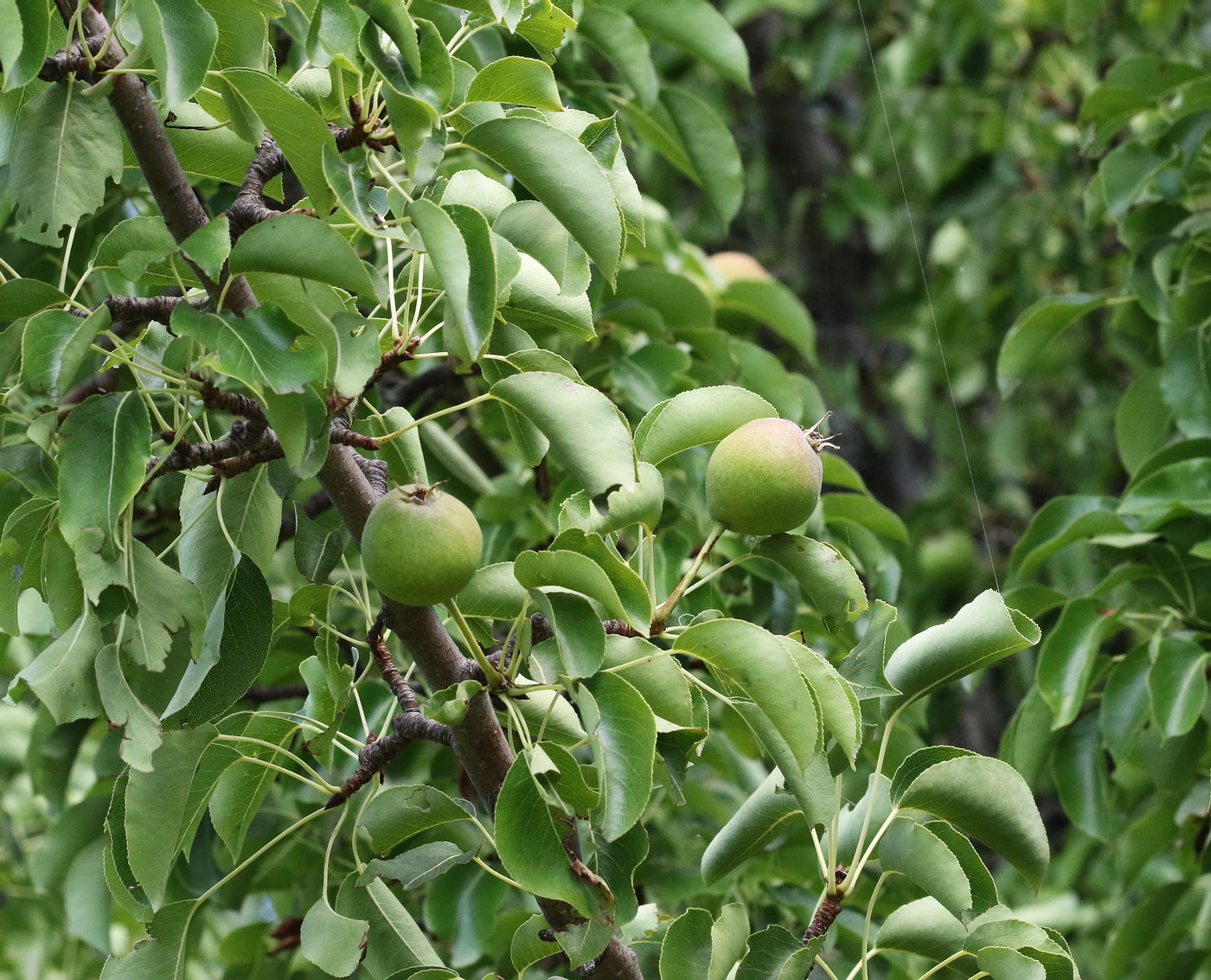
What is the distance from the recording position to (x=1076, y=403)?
3.62 metres

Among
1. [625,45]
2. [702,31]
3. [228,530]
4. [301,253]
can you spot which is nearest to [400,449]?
[228,530]

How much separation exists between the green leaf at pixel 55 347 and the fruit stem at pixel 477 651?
0.24 metres

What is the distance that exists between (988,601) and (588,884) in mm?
288

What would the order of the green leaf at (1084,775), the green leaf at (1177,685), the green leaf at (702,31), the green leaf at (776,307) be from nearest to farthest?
the green leaf at (1177,685) → the green leaf at (1084,775) → the green leaf at (702,31) → the green leaf at (776,307)

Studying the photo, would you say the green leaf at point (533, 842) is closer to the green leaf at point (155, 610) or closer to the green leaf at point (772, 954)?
the green leaf at point (772, 954)

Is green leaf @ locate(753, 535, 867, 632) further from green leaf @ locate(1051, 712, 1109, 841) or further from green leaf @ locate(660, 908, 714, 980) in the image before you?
green leaf @ locate(1051, 712, 1109, 841)

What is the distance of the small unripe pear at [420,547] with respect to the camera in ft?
2.23

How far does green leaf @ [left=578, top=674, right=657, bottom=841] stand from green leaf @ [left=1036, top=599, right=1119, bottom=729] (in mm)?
768

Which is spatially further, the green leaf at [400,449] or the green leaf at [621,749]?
the green leaf at [400,449]

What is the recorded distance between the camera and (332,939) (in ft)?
2.51

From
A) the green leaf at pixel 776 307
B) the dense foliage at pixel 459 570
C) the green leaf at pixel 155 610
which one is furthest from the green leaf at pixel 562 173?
the green leaf at pixel 776 307

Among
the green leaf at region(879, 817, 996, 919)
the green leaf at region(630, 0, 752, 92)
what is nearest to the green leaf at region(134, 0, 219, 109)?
the green leaf at region(879, 817, 996, 919)

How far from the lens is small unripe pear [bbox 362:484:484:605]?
0.68 m

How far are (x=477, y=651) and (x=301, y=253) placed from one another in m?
0.24
